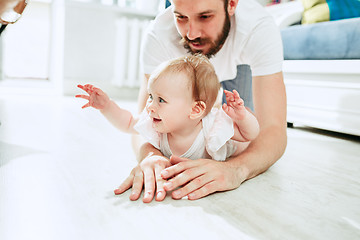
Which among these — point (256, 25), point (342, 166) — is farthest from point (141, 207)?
point (342, 166)

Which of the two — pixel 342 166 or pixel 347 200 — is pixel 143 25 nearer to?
pixel 342 166

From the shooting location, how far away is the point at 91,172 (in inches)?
36.8

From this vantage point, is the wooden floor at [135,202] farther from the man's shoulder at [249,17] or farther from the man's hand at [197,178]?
the man's shoulder at [249,17]

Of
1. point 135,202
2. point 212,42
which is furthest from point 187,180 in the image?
point 212,42

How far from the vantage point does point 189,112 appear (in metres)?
0.91

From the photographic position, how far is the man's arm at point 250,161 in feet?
2.60

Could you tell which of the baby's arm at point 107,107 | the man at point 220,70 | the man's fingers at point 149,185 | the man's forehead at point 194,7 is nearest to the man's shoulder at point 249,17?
the man at point 220,70

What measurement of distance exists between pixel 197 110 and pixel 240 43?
0.39 m

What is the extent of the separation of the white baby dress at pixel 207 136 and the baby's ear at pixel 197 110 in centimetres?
6

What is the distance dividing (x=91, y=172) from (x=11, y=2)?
51 cm

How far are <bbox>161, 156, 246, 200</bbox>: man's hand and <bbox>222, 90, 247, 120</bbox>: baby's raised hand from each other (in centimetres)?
14

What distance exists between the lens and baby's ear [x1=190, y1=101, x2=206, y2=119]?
0.91m

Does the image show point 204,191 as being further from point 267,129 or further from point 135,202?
point 267,129

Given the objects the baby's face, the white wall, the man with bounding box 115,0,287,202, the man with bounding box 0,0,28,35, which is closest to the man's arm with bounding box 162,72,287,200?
the man with bounding box 115,0,287,202
